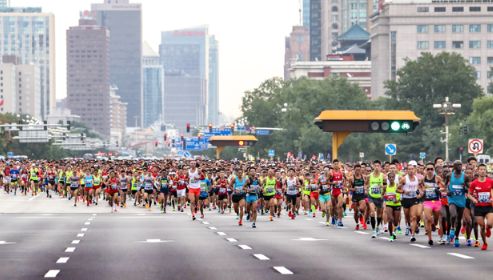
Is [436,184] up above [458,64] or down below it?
below

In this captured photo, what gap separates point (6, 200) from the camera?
65312 millimetres

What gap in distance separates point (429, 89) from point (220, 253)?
119728 millimetres

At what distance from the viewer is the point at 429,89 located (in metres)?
142

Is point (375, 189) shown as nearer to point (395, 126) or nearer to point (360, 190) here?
point (360, 190)

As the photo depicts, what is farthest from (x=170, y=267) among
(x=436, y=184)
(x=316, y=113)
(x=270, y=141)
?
(x=270, y=141)

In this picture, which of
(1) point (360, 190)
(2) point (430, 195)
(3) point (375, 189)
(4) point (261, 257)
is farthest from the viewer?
(1) point (360, 190)

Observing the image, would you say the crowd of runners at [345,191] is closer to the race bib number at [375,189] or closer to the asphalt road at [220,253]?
the race bib number at [375,189]

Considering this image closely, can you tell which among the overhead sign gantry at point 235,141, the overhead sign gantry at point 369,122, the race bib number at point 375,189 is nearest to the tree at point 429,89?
the overhead sign gantry at point 235,141

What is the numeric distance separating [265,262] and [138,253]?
3486 mm

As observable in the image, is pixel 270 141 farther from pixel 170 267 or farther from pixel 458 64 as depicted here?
pixel 170 267

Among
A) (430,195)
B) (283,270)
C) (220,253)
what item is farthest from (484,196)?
(283,270)

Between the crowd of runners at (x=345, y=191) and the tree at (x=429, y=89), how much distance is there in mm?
75265

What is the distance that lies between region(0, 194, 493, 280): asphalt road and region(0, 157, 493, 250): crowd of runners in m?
0.65

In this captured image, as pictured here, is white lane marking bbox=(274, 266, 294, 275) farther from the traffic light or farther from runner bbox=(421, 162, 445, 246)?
the traffic light
